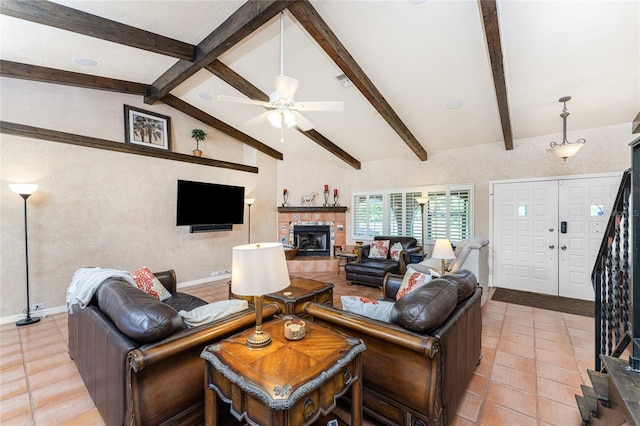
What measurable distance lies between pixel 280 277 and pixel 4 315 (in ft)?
14.9

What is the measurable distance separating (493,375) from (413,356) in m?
1.41

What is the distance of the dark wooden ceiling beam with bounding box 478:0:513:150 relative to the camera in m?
2.44

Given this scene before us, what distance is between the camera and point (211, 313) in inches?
72.5

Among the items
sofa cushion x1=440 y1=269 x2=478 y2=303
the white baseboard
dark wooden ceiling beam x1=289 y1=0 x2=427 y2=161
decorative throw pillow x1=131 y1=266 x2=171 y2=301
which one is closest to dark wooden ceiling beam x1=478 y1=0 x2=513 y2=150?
dark wooden ceiling beam x1=289 y1=0 x2=427 y2=161

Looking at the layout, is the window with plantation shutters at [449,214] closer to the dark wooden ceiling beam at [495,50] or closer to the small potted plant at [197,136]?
the dark wooden ceiling beam at [495,50]

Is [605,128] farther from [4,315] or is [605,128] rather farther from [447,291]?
[4,315]

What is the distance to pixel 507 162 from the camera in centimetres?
512

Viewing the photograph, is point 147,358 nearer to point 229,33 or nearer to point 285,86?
point 285,86

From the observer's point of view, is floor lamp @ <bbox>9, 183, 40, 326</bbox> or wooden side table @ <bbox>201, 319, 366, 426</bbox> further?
floor lamp @ <bbox>9, 183, 40, 326</bbox>

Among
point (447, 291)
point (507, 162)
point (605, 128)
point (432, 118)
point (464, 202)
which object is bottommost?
point (447, 291)

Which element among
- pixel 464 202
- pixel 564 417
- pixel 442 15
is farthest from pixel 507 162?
pixel 564 417

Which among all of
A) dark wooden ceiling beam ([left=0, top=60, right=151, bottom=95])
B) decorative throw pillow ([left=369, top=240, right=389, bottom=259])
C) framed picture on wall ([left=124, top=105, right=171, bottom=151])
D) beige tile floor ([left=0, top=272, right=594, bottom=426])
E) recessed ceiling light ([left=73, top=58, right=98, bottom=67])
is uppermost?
recessed ceiling light ([left=73, top=58, right=98, bottom=67])

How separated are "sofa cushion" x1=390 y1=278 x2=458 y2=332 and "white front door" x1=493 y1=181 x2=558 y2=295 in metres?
4.26

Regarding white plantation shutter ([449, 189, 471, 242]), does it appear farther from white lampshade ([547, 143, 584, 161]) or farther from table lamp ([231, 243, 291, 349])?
table lamp ([231, 243, 291, 349])
